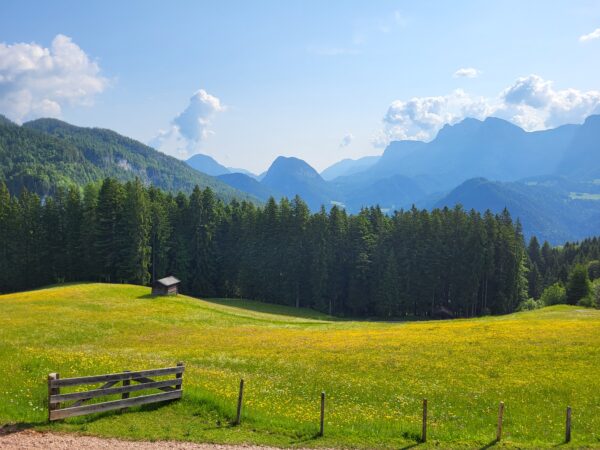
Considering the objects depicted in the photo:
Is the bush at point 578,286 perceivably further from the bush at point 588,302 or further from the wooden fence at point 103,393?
the wooden fence at point 103,393

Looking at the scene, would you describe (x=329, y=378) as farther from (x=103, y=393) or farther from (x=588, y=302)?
(x=588, y=302)

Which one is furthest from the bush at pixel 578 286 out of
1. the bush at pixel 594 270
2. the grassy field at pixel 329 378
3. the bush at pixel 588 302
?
the grassy field at pixel 329 378

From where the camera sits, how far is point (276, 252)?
343 ft

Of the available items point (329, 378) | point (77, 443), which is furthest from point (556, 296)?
point (77, 443)

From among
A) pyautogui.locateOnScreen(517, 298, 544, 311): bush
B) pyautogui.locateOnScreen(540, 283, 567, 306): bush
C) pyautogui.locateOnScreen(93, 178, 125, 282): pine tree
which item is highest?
pyautogui.locateOnScreen(93, 178, 125, 282): pine tree

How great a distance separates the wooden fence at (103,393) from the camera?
17.3 m

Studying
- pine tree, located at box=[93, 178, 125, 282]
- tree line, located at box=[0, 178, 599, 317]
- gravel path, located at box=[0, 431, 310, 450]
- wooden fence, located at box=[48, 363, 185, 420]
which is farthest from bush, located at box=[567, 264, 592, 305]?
gravel path, located at box=[0, 431, 310, 450]

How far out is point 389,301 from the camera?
9550 cm

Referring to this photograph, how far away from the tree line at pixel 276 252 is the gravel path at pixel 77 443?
78.8 meters

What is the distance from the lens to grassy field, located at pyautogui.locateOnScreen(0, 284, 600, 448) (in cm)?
1869

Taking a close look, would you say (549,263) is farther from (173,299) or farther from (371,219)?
(173,299)

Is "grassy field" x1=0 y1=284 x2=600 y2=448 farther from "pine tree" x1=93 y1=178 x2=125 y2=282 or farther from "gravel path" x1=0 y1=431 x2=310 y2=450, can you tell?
"pine tree" x1=93 y1=178 x2=125 y2=282

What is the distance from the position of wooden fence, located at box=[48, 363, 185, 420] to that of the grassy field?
485mm

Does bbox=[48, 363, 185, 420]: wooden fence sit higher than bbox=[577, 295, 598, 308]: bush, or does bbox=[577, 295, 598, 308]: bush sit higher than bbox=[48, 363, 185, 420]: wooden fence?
bbox=[48, 363, 185, 420]: wooden fence
